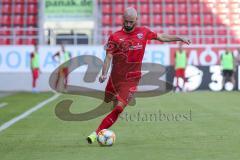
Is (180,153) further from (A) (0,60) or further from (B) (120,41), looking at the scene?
(A) (0,60)

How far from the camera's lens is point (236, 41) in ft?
110

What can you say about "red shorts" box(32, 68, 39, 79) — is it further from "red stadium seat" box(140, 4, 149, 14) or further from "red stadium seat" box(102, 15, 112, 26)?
"red stadium seat" box(140, 4, 149, 14)

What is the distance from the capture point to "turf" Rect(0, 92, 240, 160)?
30.0 ft

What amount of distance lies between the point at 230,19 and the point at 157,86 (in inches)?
331

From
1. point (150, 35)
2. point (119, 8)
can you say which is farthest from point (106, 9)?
point (150, 35)

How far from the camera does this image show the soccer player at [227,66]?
1153 inches

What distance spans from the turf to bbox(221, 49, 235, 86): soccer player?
11.0 m

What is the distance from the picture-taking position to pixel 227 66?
96.1 ft

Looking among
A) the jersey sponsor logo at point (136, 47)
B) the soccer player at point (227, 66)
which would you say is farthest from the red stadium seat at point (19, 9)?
Result: the jersey sponsor logo at point (136, 47)

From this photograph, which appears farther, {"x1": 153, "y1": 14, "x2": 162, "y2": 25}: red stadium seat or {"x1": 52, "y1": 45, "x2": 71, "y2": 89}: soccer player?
{"x1": 153, "y1": 14, "x2": 162, "y2": 25}: red stadium seat

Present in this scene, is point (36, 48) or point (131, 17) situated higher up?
point (131, 17)

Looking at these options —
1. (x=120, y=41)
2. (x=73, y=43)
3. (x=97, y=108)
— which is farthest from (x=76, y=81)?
(x=120, y=41)

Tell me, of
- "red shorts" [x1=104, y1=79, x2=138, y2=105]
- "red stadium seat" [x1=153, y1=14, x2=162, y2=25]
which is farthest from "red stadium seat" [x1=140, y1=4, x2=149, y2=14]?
"red shorts" [x1=104, y1=79, x2=138, y2=105]

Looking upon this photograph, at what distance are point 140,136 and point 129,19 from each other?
2.40 m
